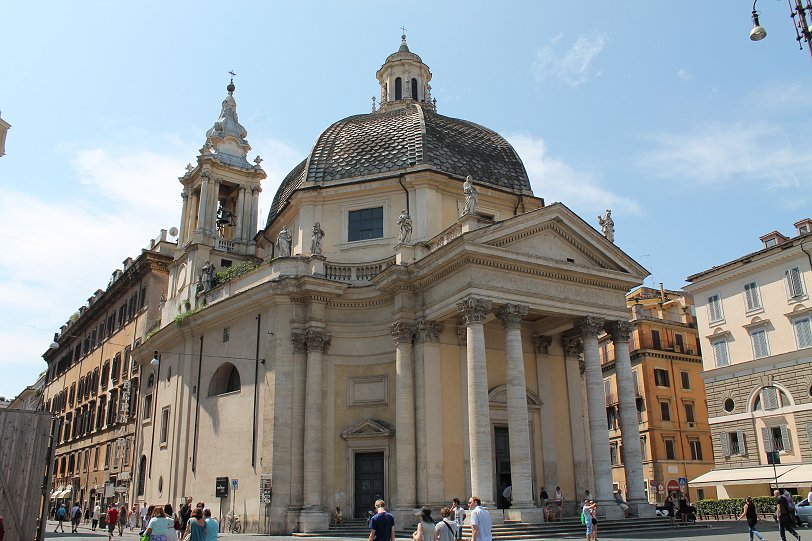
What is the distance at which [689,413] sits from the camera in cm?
4334

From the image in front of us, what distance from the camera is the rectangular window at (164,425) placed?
98.9ft

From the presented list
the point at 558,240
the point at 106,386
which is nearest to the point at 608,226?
the point at 558,240

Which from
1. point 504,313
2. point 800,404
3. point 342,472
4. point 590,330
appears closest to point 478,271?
point 504,313

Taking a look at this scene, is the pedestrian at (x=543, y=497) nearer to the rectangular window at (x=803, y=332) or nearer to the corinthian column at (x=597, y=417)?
the corinthian column at (x=597, y=417)

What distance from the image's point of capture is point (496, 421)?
24062mm

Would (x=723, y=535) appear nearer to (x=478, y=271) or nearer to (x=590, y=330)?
(x=590, y=330)

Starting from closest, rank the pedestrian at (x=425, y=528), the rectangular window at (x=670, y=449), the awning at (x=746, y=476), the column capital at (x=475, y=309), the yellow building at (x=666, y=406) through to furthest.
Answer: the pedestrian at (x=425, y=528) < the column capital at (x=475, y=309) < the awning at (x=746, y=476) < the yellow building at (x=666, y=406) < the rectangular window at (x=670, y=449)

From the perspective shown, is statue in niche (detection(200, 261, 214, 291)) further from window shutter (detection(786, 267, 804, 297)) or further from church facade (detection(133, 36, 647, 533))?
window shutter (detection(786, 267, 804, 297))

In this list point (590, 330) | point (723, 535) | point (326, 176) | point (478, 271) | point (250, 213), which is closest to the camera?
point (723, 535)

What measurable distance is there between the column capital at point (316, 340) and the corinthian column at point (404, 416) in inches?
104

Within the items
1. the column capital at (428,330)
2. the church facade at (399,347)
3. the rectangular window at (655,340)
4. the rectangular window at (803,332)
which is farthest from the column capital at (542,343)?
the rectangular window at (655,340)

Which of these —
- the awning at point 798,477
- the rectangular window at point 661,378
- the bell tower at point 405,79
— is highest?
the bell tower at point 405,79

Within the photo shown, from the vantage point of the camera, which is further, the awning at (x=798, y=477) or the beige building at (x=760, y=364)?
the beige building at (x=760, y=364)

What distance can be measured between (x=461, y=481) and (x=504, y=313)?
5655mm
